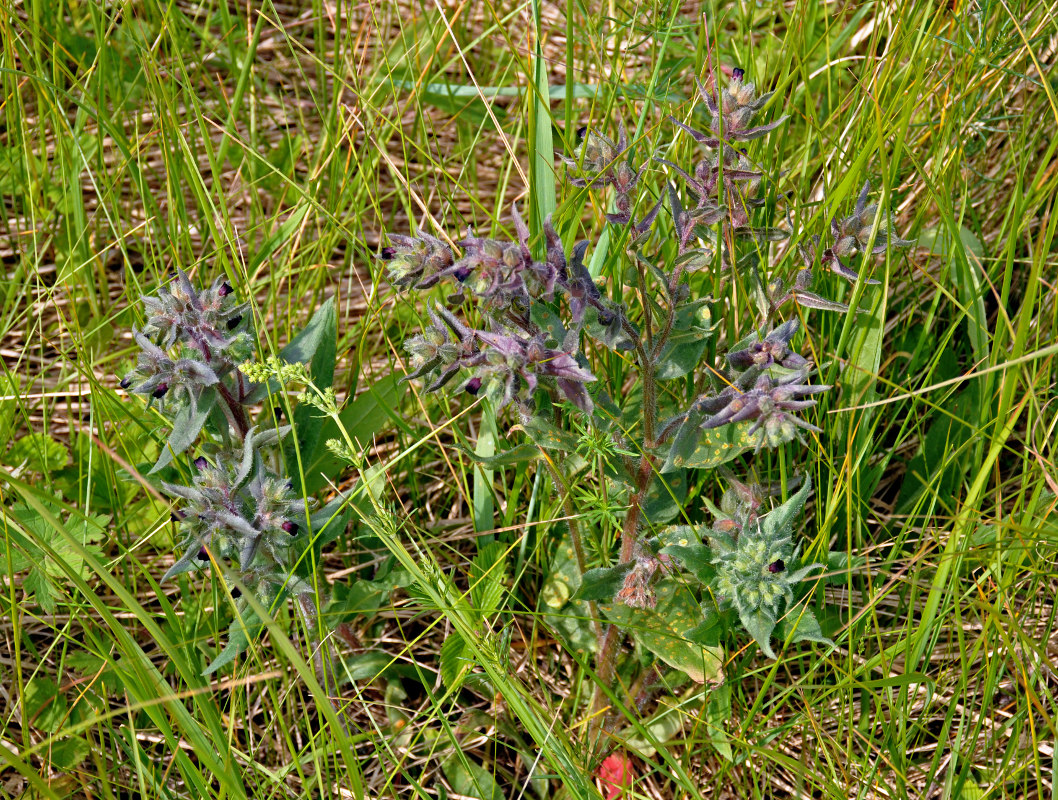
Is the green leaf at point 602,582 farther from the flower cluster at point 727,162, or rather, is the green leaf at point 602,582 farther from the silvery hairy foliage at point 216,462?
the flower cluster at point 727,162

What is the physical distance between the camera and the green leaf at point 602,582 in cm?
218

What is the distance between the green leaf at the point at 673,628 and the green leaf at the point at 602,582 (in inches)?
1.6

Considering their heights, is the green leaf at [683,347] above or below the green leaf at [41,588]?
above

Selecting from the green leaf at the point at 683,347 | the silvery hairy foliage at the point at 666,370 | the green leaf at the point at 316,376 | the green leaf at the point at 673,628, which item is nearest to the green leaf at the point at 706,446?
the silvery hairy foliage at the point at 666,370

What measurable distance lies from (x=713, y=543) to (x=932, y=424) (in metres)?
1.06

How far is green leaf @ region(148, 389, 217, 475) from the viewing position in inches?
83.5

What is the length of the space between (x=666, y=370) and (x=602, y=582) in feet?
1.78

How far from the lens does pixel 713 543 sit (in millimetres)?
2164

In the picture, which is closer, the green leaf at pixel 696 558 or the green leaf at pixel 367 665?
the green leaf at pixel 696 558

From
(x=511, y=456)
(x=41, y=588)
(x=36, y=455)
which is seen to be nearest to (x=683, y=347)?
(x=511, y=456)

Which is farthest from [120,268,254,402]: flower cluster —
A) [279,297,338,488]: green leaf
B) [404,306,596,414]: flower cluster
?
[404,306,596,414]: flower cluster

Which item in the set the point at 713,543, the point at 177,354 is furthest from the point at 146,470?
the point at 713,543

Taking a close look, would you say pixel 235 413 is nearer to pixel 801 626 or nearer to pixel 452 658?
pixel 452 658

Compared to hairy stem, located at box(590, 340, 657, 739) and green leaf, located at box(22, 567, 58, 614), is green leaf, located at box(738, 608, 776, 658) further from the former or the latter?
green leaf, located at box(22, 567, 58, 614)
